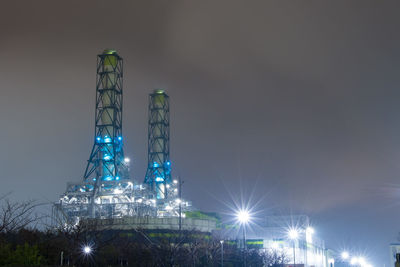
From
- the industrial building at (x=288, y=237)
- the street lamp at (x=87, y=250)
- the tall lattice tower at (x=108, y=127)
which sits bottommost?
the street lamp at (x=87, y=250)

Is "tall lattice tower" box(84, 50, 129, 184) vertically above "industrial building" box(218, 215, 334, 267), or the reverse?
"tall lattice tower" box(84, 50, 129, 184)

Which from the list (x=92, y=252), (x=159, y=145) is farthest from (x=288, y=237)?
(x=92, y=252)

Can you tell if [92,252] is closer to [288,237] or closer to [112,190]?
[112,190]

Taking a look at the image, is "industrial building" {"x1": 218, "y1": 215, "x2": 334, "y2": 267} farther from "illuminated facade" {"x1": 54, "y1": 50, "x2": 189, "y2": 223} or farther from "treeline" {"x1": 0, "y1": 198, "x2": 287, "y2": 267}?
"treeline" {"x1": 0, "y1": 198, "x2": 287, "y2": 267}

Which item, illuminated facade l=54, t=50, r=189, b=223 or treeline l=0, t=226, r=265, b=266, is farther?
illuminated facade l=54, t=50, r=189, b=223

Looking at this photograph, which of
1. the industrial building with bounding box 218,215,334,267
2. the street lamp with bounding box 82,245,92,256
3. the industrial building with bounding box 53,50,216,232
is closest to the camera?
the street lamp with bounding box 82,245,92,256

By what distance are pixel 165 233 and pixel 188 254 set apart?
3212 centimetres

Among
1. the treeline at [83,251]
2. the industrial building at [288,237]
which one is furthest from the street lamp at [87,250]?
the industrial building at [288,237]

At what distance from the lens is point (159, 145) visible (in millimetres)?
121500

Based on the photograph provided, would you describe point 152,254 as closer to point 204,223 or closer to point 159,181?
point 204,223

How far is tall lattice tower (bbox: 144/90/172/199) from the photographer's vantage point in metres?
121

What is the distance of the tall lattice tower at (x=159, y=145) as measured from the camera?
121 meters

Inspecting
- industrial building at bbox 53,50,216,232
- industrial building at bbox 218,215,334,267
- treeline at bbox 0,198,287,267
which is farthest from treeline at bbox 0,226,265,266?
industrial building at bbox 218,215,334,267

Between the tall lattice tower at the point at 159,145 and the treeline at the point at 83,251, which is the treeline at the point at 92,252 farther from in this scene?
the tall lattice tower at the point at 159,145
